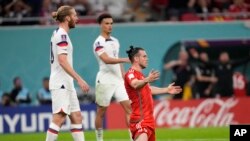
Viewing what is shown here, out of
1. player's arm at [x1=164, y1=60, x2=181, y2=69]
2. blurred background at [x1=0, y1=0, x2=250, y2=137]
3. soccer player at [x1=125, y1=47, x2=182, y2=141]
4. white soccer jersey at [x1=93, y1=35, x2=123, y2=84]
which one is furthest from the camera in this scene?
player's arm at [x1=164, y1=60, x2=181, y2=69]

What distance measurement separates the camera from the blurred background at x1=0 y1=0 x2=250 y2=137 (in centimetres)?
2716

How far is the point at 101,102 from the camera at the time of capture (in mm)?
17719

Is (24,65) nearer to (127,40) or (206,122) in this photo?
(127,40)

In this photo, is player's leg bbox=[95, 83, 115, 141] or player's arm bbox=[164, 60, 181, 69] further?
player's arm bbox=[164, 60, 181, 69]

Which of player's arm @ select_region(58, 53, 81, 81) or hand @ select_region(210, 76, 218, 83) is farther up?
hand @ select_region(210, 76, 218, 83)

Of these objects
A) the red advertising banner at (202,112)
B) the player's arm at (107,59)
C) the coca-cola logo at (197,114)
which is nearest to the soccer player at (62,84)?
the player's arm at (107,59)

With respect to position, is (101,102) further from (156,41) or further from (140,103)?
(156,41)

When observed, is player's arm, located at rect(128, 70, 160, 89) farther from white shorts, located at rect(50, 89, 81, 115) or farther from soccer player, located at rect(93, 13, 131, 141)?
soccer player, located at rect(93, 13, 131, 141)

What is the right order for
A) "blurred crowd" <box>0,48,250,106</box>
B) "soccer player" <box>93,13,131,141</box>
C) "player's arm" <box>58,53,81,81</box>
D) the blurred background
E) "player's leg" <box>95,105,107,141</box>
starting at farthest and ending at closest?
the blurred background → "blurred crowd" <box>0,48,250,106</box> → "soccer player" <box>93,13,131,141</box> → "player's leg" <box>95,105,107,141</box> → "player's arm" <box>58,53,81,81</box>

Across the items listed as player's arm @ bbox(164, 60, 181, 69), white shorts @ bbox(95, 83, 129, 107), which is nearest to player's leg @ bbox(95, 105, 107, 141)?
white shorts @ bbox(95, 83, 129, 107)

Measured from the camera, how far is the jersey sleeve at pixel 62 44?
14.8 metres

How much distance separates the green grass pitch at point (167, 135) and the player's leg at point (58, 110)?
521 cm

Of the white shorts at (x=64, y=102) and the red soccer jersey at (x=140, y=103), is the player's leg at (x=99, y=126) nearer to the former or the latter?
the white shorts at (x=64, y=102)

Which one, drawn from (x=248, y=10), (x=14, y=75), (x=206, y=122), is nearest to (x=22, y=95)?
(x=14, y=75)
